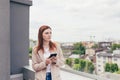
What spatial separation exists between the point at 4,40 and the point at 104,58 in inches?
62.3

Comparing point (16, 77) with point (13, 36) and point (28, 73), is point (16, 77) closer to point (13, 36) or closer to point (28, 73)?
point (28, 73)

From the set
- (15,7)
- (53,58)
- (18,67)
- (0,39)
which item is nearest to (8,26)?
(0,39)

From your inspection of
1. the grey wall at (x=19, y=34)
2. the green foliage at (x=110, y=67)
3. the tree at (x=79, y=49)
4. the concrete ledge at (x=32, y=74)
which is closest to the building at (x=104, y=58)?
the green foliage at (x=110, y=67)

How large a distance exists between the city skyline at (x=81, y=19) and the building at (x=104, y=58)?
0.59 ft

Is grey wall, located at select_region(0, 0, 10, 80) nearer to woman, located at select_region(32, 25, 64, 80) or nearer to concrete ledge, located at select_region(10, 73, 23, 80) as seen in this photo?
concrete ledge, located at select_region(10, 73, 23, 80)

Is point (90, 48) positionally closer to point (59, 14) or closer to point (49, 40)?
point (49, 40)

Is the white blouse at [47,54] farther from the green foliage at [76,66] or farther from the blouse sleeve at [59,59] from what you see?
the green foliage at [76,66]

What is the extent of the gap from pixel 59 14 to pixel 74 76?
2.93 feet

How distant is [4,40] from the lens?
2.90m

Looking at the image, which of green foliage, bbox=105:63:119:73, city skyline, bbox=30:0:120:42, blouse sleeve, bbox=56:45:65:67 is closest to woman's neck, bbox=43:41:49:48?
blouse sleeve, bbox=56:45:65:67

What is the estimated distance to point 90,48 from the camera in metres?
2.19

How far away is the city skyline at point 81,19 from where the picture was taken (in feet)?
6.91

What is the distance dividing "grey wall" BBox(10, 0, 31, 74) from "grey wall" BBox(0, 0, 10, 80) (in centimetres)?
23

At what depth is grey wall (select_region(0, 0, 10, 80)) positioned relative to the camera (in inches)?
113
